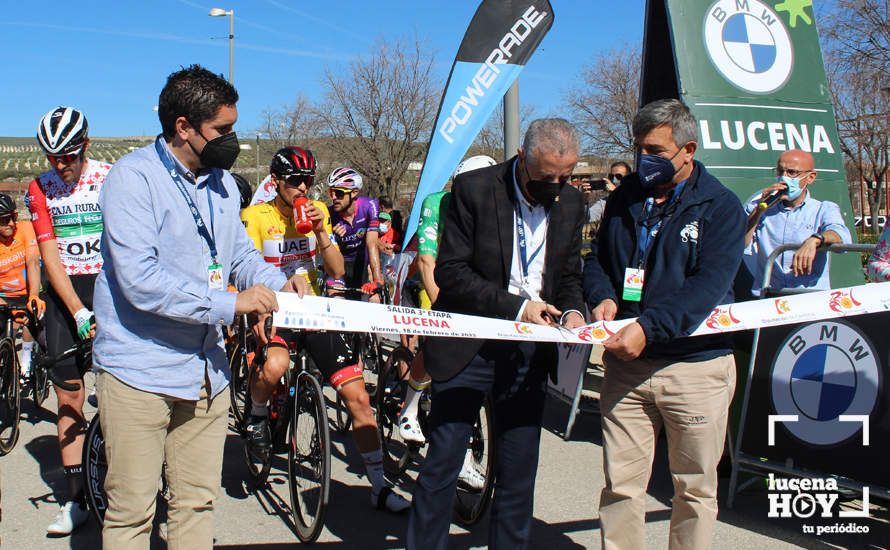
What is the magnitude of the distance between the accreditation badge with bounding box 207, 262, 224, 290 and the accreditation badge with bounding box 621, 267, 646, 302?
1696 millimetres

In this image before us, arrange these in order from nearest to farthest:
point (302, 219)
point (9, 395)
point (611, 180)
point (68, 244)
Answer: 1. point (302, 219)
2. point (68, 244)
3. point (9, 395)
4. point (611, 180)

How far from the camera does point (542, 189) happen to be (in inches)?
134

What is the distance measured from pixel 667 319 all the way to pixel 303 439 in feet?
8.17

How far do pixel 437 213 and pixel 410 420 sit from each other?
1.51 metres

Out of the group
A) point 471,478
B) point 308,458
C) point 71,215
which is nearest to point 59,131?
point 71,215

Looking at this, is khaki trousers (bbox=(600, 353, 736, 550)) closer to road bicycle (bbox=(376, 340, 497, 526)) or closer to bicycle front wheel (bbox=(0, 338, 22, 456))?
road bicycle (bbox=(376, 340, 497, 526))

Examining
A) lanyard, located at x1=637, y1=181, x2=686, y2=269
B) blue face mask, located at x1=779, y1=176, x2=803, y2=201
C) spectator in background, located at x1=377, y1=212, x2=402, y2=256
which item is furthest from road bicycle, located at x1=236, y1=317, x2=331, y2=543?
spectator in background, located at x1=377, y1=212, x2=402, y2=256

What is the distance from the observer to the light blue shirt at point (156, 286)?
275cm

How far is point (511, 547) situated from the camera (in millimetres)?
3598

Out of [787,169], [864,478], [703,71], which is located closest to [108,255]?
[864,478]

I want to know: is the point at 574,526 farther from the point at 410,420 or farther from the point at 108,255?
the point at 108,255

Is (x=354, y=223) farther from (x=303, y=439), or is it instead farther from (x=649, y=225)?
(x=649, y=225)

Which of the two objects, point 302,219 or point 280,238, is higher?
point 302,219

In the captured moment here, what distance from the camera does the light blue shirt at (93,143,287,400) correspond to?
275cm
